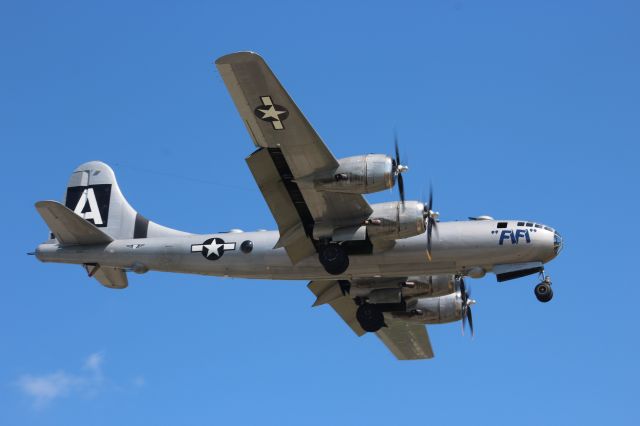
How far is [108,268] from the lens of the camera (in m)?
34.8

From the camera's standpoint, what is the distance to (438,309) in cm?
3678

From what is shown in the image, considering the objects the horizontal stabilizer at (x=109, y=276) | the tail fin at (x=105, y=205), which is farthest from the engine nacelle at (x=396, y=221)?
the horizontal stabilizer at (x=109, y=276)

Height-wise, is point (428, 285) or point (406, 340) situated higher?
point (428, 285)

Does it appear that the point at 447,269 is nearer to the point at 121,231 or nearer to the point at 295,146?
the point at 295,146

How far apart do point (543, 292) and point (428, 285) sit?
5.34 m

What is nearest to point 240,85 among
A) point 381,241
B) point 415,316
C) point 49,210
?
point 381,241

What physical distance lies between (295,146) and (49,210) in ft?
31.3

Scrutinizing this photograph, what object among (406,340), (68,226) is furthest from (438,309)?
(68,226)

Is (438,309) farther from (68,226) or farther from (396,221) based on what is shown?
(68,226)

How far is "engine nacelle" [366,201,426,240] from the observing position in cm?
3012

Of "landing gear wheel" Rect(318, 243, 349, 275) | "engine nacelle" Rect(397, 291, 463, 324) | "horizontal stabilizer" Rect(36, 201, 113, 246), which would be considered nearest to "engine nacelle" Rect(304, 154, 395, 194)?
"landing gear wheel" Rect(318, 243, 349, 275)

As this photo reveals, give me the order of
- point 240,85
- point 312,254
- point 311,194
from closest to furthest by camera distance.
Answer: point 240,85 → point 311,194 → point 312,254

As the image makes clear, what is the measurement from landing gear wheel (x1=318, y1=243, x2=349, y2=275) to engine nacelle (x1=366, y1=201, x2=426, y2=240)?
3.51 feet

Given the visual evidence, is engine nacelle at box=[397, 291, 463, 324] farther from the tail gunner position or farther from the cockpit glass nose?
the cockpit glass nose
